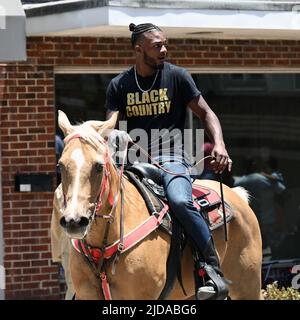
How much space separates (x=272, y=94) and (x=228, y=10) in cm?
207

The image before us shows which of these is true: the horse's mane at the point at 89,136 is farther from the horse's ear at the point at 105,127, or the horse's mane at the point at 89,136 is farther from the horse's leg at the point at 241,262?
the horse's leg at the point at 241,262

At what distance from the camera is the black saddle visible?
262 inches

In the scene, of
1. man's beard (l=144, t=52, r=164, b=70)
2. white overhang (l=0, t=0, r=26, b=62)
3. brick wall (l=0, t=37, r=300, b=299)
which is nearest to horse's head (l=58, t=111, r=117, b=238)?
man's beard (l=144, t=52, r=164, b=70)

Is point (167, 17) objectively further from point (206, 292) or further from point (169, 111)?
point (206, 292)

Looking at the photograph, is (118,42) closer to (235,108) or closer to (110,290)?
(235,108)

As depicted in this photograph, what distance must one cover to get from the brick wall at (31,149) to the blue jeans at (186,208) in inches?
154

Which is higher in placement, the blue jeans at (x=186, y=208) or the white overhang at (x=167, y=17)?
the white overhang at (x=167, y=17)

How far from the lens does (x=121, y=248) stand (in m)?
5.99

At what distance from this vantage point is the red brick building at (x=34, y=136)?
33.3 ft

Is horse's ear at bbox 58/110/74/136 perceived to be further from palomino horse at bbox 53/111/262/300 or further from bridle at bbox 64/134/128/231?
bridle at bbox 64/134/128/231

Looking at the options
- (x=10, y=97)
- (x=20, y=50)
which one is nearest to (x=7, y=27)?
(x=20, y=50)

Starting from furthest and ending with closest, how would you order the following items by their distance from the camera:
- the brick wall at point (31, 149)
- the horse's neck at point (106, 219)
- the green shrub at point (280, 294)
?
the brick wall at point (31, 149) → the green shrub at point (280, 294) → the horse's neck at point (106, 219)

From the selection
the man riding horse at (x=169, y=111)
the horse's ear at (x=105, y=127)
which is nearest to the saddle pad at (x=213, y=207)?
the man riding horse at (x=169, y=111)
